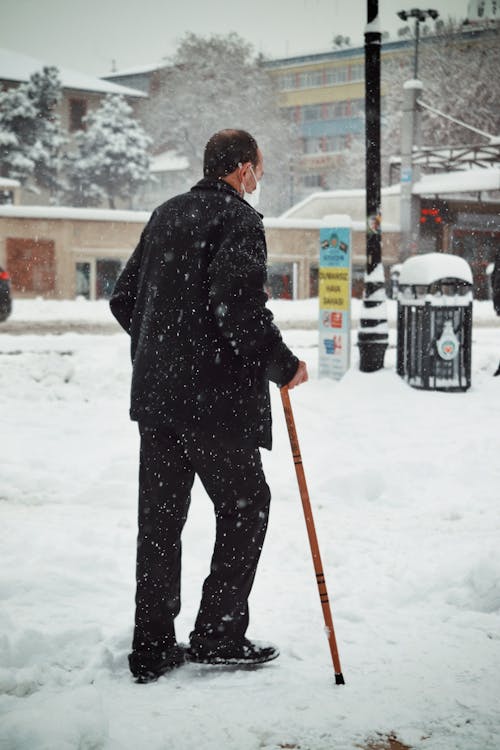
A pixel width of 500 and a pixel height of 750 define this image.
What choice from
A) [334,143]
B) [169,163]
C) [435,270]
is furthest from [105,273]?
[334,143]

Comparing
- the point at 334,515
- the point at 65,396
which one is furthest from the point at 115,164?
the point at 334,515

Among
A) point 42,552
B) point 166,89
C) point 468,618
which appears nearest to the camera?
point 468,618

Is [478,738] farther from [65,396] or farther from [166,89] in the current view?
[166,89]

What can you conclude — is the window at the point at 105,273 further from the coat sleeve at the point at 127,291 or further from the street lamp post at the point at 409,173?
the coat sleeve at the point at 127,291

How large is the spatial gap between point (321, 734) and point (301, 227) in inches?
1200

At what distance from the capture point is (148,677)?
336cm

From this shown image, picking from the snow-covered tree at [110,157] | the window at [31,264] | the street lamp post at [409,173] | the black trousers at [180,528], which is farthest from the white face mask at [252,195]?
the snow-covered tree at [110,157]

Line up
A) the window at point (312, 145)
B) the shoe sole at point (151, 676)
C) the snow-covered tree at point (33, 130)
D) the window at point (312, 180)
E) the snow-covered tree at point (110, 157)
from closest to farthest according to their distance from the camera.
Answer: the shoe sole at point (151, 676) → the snow-covered tree at point (33, 130) → the snow-covered tree at point (110, 157) → the window at point (312, 180) → the window at point (312, 145)

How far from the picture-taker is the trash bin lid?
10195 millimetres

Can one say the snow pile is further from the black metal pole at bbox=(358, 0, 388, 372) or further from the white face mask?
the white face mask

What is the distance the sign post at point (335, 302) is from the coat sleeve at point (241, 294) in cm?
768

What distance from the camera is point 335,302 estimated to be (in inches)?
438

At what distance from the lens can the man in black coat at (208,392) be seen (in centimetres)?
329

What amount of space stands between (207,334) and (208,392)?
0.67 ft
